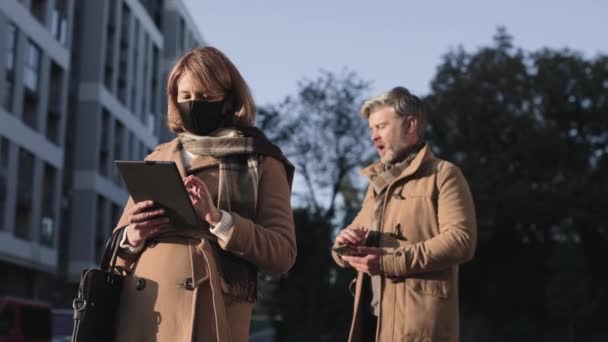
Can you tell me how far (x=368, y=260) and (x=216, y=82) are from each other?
6.15 ft

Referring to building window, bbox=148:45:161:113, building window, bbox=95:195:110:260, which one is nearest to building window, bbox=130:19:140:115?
building window, bbox=148:45:161:113

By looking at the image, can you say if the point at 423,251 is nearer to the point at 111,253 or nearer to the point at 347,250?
the point at 347,250

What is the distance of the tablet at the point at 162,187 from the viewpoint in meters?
3.29

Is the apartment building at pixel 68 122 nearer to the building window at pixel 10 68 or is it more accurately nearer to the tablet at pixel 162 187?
the building window at pixel 10 68

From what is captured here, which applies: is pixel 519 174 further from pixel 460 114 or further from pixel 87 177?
pixel 87 177

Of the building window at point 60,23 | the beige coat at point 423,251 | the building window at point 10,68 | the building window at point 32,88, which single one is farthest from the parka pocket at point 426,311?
the building window at point 60,23

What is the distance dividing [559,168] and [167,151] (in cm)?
5019

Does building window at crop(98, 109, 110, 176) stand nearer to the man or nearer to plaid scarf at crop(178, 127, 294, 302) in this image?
the man

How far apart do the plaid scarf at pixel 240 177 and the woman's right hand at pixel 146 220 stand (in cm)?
21

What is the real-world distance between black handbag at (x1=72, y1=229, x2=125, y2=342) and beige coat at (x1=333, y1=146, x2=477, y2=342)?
200cm

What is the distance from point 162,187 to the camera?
3.37 metres

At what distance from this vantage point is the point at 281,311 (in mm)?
53781

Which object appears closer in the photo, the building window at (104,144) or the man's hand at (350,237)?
the man's hand at (350,237)

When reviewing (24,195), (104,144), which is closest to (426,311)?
(24,195)
